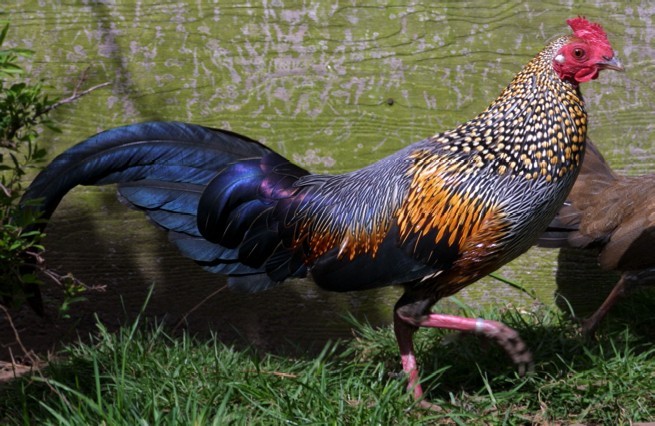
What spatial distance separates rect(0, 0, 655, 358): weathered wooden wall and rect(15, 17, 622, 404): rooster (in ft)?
1.89

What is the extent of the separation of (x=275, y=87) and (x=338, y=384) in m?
1.67

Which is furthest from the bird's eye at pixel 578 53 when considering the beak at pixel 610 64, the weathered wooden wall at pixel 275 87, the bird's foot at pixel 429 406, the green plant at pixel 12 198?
the green plant at pixel 12 198

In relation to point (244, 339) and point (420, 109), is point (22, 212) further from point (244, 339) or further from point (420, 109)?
point (420, 109)

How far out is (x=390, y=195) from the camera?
379cm

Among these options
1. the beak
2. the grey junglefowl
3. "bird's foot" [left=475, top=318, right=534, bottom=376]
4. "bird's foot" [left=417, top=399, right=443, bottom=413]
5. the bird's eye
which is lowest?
"bird's foot" [left=417, top=399, right=443, bottom=413]

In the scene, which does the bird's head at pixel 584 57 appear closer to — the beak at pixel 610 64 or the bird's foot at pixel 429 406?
the beak at pixel 610 64

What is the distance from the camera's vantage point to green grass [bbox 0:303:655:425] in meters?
3.57

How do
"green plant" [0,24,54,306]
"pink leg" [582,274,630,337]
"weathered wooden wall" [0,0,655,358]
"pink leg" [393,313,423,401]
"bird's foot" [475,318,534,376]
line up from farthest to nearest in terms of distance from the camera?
"pink leg" [582,274,630,337] < "weathered wooden wall" [0,0,655,358] < "pink leg" [393,313,423,401] < "bird's foot" [475,318,534,376] < "green plant" [0,24,54,306]

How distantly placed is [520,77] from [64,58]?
94.5 inches

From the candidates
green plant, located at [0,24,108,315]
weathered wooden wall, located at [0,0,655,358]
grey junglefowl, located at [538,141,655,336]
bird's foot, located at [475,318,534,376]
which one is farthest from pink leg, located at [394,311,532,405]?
green plant, located at [0,24,108,315]

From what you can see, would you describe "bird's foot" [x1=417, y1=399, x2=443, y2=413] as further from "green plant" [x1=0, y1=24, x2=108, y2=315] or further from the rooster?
"green plant" [x1=0, y1=24, x2=108, y2=315]

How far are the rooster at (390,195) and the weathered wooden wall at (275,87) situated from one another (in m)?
0.58

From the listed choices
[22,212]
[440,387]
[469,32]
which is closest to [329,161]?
[469,32]

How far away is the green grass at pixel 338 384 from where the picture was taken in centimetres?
357
